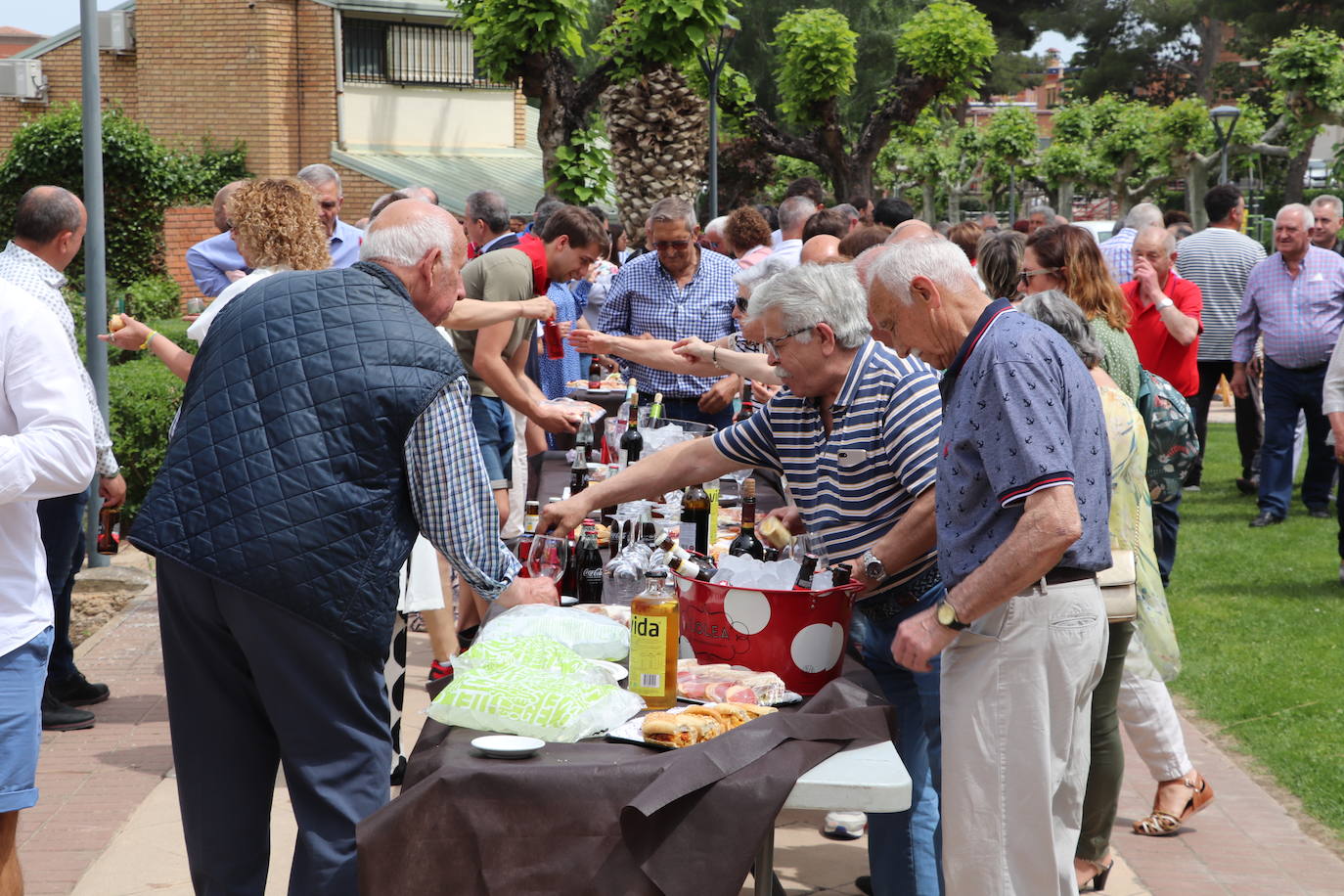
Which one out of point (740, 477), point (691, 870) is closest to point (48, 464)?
point (691, 870)

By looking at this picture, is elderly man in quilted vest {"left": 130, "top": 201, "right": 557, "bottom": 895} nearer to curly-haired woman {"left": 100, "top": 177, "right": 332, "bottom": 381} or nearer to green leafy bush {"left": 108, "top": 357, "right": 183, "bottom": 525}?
Answer: curly-haired woman {"left": 100, "top": 177, "right": 332, "bottom": 381}

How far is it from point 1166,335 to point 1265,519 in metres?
2.33

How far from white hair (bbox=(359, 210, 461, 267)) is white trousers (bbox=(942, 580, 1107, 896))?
1551 mm

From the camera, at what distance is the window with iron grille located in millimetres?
26984

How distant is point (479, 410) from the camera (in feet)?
21.6

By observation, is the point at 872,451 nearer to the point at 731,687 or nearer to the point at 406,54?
the point at 731,687

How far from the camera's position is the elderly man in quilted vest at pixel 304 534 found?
2812 millimetres

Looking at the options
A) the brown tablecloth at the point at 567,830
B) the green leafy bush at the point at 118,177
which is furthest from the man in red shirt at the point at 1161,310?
the green leafy bush at the point at 118,177

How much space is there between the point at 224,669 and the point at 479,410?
3652 mm

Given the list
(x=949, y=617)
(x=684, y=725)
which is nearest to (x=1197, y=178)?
(x=949, y=617)

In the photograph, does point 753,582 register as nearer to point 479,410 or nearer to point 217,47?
point 479,410

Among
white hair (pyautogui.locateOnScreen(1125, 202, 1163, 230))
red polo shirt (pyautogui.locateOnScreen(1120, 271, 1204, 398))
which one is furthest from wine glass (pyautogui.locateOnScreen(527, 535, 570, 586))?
white hair (pyautogui.locateOnScreen(1125, 202, 1163, 230))

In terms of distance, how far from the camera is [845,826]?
478 centimetres

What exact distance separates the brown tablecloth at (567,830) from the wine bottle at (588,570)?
5.03 ft
